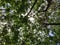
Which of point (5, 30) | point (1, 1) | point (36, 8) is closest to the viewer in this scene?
point (1, 1)

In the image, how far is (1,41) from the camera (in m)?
11.0

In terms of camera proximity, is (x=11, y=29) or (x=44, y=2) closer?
(x=11, y=29)

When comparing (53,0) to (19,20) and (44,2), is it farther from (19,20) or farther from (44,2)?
(19,20)

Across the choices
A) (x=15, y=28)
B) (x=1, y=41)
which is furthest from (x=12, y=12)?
(x=1, y=41)

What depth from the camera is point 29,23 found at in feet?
36.7

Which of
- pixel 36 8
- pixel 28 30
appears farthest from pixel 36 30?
pixel 36 8

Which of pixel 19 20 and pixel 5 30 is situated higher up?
pixel 19 20

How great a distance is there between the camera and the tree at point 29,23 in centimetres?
1039

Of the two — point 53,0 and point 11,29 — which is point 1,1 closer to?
point 11,29

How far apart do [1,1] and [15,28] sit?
168cm

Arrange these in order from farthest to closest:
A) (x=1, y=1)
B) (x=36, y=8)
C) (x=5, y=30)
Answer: (x=36, y=8) → (x=5, y=30) → (x=1, y=1)

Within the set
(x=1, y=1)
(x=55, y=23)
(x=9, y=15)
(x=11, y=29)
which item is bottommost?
(x=55, y=23)

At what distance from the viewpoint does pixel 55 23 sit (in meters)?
12.5

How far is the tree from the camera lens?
10391mm
